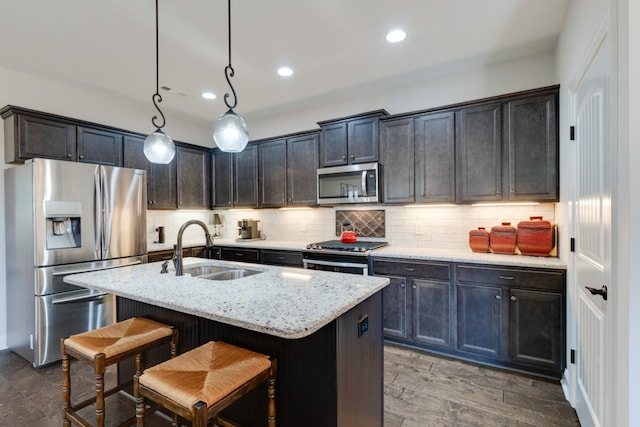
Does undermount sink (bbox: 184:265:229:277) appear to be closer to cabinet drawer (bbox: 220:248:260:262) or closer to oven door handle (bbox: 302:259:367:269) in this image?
oven door handle (bbox: 302:259:367:269)

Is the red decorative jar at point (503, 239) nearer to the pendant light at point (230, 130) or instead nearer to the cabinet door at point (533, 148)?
the cabinet door at point (533, 148)

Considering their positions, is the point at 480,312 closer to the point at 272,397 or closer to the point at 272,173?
the point at 272,397

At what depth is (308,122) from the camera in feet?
14.5

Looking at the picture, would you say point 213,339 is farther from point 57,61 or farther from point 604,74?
point 57,61

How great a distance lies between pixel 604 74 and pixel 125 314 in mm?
3230

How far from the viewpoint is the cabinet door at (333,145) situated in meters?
3.71

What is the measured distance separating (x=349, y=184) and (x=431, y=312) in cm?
164

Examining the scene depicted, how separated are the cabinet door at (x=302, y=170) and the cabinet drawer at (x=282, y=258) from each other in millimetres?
712

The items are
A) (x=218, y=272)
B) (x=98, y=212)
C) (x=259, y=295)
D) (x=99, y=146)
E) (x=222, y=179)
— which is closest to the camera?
(x=259, y=295)

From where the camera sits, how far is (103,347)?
1.60 meters

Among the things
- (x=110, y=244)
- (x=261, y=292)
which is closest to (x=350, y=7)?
(x=261, y=292)

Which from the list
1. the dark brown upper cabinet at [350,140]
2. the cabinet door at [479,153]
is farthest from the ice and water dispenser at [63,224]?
the cabinet door at [479,153]

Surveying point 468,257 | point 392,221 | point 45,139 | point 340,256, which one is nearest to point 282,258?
point 340,256

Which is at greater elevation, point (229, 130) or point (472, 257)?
point (229, 130)
